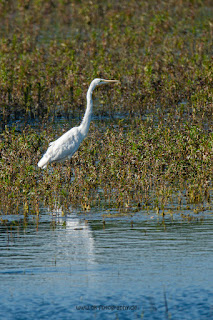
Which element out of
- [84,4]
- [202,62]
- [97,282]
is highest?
[84,4]

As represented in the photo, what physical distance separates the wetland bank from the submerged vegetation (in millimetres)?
41

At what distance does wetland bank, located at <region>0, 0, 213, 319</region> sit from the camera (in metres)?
7.71

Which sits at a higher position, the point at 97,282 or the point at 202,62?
the point at 202,62

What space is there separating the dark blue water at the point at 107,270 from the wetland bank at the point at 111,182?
12 millimetres

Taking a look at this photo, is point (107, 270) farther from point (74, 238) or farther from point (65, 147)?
point (65, 147)

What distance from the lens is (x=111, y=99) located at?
65.4ft

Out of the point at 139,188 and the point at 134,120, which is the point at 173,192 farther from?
the point at 134,120

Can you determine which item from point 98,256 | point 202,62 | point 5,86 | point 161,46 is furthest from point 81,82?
point 98,256

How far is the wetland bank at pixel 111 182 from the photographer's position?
771 centimetres

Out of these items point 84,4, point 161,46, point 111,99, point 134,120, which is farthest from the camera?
point 84,4

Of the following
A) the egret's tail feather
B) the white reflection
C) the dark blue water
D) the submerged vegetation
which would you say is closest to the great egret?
the egret's tail feather

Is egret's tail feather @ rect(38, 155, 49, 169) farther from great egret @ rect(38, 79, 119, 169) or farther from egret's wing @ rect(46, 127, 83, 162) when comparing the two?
egret's wing @ rect(46, 127, 83, 162)

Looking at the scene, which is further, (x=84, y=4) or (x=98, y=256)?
(x=84, y=4)

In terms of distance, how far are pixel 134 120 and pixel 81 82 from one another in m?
Answer: 2.38
